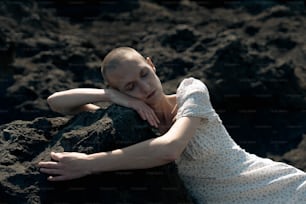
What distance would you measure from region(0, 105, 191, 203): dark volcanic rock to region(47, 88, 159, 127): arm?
2cm

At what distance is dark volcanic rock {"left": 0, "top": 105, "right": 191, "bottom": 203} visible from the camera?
7.25 feet

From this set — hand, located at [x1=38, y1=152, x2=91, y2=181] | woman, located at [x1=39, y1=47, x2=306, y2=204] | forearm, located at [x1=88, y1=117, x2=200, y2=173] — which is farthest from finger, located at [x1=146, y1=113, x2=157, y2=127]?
hand, located at [x1=38, y1=152, x2=91, y2=181]

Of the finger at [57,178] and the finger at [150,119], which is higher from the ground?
the finger at [150,119]

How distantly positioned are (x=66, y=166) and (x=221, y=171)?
1.51ft

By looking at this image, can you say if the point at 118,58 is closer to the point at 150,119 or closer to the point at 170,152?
the point at 150,119

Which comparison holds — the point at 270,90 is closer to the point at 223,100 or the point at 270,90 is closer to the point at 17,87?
the point at 223,100

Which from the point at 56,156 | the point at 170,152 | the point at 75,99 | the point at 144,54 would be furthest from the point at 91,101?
the point at 144,54

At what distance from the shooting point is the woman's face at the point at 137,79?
7.39ft

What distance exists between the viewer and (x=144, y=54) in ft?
13.7

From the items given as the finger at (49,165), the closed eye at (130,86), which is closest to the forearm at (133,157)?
the finger at (49,165)

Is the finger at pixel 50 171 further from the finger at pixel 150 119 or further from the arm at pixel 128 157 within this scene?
the finger at pixel 150 119

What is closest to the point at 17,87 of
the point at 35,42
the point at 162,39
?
the point at 35,42

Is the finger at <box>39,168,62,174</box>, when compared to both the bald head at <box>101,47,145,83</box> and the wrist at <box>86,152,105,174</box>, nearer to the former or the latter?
the wrist at <box>86,152,105,174</box>

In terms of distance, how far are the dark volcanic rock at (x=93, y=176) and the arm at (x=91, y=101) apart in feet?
0.08
